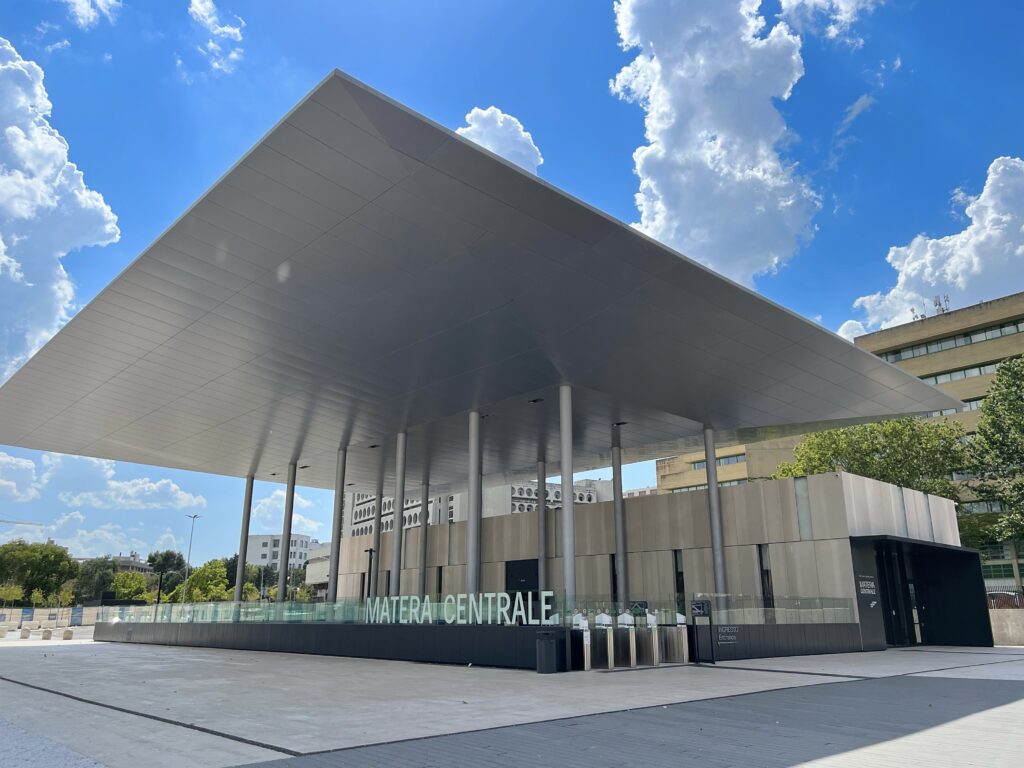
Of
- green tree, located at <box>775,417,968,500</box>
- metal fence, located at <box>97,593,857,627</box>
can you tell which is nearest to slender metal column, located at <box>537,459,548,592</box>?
metal fence, located at <box>97,593,857,627</box>

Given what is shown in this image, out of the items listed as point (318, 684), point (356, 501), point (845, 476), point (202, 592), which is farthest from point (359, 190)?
point (356, 501)

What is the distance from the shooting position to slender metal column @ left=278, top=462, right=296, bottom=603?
112ft

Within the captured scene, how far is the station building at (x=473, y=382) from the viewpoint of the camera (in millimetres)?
14625

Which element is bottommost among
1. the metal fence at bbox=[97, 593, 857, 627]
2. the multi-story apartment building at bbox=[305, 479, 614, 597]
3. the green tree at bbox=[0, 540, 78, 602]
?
the metal fence at bbox=[97, 593, 857, 627]

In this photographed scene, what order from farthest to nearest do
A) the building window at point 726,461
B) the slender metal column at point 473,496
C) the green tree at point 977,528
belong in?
the building window at point 726,461 → the green tree at point 977,528 → the slender metal column at point 473,496

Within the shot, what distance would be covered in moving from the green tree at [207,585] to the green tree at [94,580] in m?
18.2

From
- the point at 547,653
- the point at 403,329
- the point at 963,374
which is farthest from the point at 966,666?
the point at 963,374

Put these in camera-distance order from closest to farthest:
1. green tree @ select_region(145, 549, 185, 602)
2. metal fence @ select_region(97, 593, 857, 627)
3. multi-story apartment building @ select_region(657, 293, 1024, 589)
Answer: metal fence @ select_region(97, 593, 857, 627)
multi-story apartment building @ select_region(657, 293, 1024, 589)
green tree @ select_region(145, 549, 185, 602)

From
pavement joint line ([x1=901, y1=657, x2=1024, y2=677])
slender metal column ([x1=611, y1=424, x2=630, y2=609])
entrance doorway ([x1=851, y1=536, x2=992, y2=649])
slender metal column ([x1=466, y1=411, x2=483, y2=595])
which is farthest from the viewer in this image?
slender metal column ([x1=611, y1=424, x2=630, y2=609])

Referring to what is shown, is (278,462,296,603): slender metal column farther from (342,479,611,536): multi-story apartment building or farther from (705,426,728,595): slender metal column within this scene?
(342,479,611,536): multi-story apartment building

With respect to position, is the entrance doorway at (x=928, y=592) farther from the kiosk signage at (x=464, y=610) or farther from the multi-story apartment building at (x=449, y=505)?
the multi-story apartment building at (x=449, y=505)

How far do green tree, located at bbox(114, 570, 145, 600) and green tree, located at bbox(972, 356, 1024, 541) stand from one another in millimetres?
92309

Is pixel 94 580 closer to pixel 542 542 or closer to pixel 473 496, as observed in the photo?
pixel 542 542

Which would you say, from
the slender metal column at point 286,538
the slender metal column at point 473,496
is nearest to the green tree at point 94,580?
the slender metal column at point 286,538
